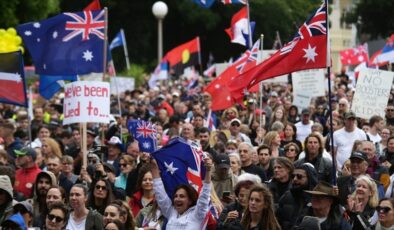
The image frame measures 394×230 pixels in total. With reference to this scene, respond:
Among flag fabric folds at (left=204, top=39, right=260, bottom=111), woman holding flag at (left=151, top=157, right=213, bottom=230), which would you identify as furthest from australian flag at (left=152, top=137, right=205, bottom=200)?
flag fabric folds at (left=204, top=39, right=260, bottom=111)

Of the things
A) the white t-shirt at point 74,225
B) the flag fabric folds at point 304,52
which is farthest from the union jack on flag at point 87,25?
the white t-shirt at point 74,225

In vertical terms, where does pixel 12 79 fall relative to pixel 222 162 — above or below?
above

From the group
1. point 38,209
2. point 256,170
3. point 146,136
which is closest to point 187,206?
point 38,209

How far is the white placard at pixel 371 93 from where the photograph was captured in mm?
19656

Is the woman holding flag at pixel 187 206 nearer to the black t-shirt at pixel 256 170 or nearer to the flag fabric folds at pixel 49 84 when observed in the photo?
the black t-shirt at pixel 256 170

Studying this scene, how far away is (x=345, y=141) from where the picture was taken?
16312 mm

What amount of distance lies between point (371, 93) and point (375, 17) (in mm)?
43364

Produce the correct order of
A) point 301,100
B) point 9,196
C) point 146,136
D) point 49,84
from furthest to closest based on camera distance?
point 301,100
point 49,84
point 146,136
point 9,196

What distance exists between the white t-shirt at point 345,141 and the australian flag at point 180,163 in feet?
15.6

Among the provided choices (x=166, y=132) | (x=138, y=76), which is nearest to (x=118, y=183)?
(x=166, y=132)

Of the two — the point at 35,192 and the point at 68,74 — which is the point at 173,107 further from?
the point at 35,192

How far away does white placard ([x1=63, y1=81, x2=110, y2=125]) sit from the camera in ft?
52.7

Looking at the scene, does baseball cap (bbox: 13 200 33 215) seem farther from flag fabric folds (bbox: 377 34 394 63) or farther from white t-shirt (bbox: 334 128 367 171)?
flag fabric folds (bbox: 377 34 394 63)

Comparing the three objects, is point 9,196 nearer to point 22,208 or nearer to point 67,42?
point 22,208
